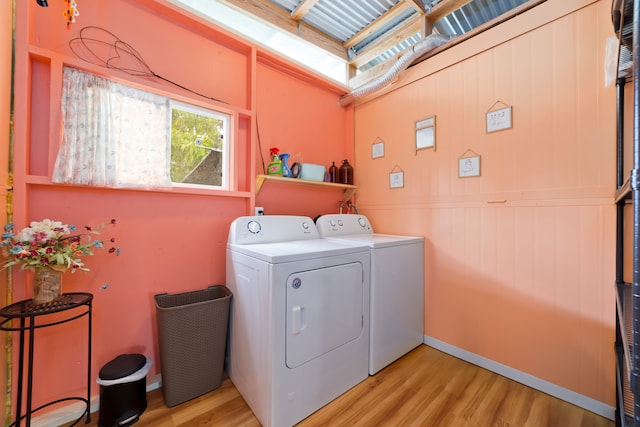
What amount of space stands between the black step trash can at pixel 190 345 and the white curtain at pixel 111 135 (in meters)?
0.81

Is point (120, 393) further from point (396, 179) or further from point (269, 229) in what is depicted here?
point (396, 179)

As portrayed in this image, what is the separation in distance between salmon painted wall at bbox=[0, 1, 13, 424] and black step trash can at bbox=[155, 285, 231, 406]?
2.18 ft

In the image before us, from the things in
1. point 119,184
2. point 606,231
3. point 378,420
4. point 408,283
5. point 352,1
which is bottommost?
point 378,420

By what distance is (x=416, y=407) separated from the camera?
151 cm

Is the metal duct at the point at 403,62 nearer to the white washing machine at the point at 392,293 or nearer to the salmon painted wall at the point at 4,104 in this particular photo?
the white washing machine at the point at 392,293

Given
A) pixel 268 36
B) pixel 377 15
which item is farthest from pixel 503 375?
pixel 268 36

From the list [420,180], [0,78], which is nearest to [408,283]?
[420,180]

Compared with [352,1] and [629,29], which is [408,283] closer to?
[629,29]

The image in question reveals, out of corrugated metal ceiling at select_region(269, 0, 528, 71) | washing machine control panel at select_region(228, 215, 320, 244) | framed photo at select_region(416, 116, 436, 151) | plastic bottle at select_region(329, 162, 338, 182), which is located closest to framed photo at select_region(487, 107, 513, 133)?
framed photo at select_region(416, 116, 436, 151)

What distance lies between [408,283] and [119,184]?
2.10m

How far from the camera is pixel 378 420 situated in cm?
142

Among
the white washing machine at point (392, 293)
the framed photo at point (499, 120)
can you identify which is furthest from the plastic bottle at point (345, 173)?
the framed photo at point (499, 120)

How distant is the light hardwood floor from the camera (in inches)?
55.2

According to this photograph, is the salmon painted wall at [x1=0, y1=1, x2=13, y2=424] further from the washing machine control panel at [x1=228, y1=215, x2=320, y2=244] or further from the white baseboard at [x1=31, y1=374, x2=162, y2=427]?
the washing machine control panel at [x1=228, y1=215, x2=320, y2=244]
